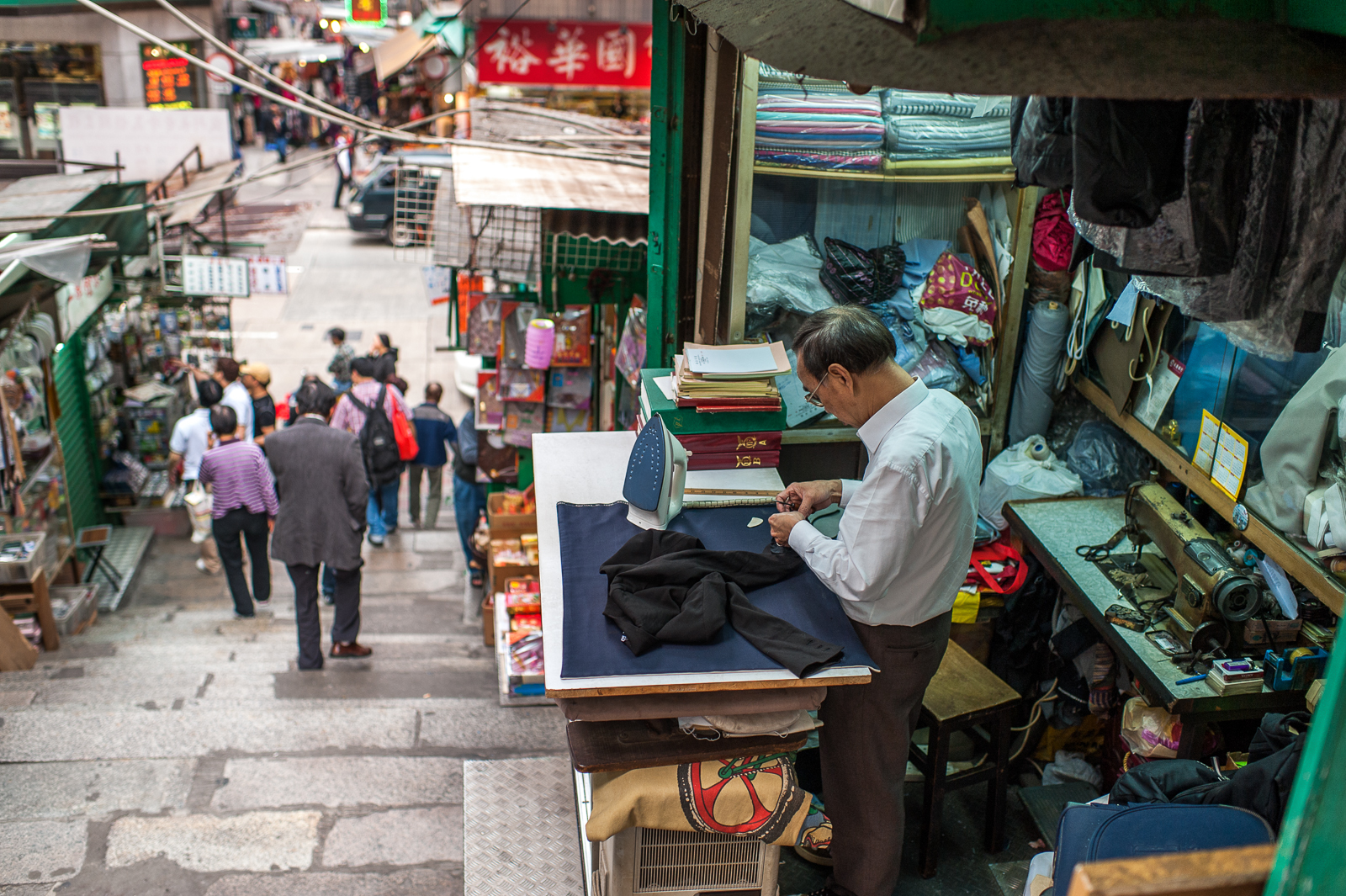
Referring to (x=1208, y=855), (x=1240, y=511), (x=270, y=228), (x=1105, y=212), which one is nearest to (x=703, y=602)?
(x=1105, y=212)

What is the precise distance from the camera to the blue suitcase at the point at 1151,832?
2.27m

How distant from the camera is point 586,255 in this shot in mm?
6516

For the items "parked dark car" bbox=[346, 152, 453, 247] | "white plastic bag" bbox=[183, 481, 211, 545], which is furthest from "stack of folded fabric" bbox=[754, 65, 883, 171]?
"parked dark car" bbox=[346, 152, 453, 247]

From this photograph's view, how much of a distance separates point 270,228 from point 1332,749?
60.9 ft

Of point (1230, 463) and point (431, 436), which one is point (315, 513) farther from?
point (1230, 463)

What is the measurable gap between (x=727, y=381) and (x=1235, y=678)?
6.61ft

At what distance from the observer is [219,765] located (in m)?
5.09

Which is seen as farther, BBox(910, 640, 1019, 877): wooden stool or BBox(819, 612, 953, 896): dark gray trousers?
BBox(910, 640, 1019, 877): wooden stool

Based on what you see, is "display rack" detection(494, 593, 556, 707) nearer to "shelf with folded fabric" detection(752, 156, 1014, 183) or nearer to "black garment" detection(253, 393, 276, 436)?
"shelf with folded fabric" detection(752, 156, 1014, 183)

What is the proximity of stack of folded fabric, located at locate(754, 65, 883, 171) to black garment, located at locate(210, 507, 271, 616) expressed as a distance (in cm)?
486

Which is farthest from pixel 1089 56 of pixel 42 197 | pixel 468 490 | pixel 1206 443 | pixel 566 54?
pixel 566 54

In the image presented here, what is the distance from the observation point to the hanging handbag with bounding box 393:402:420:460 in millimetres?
8633

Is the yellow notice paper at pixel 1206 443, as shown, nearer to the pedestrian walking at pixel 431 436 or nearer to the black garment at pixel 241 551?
the black garment at pixel 241 551

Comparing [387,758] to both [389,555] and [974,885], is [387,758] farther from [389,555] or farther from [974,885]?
[389,555]
